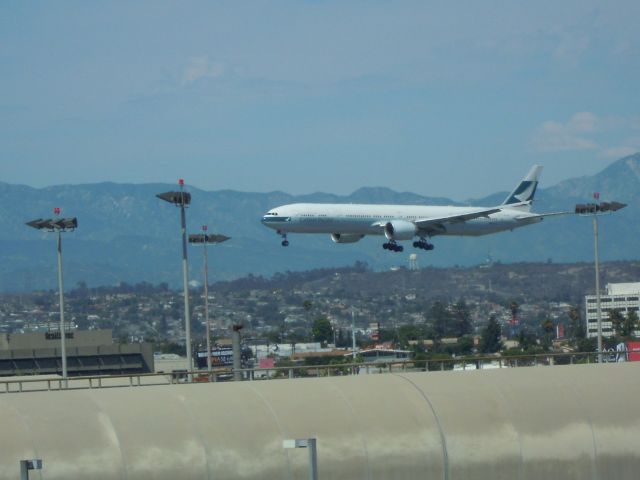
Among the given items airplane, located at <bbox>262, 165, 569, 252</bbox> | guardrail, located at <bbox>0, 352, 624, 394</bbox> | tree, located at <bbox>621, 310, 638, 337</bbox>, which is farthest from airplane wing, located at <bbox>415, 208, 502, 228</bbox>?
tree, located at <bbox>621, 310, 638, 337</bbox>

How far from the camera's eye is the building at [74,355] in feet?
404

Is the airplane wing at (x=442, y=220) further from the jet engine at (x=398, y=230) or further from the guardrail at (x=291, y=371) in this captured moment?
the guardrail at (x=291, y=371)

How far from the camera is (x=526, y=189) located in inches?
5241

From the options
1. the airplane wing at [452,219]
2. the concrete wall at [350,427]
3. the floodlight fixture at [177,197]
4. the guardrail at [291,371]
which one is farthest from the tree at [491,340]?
the concrete wall at [350,427]

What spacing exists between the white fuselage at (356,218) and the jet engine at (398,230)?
0.96m

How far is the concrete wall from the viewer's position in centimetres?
3319

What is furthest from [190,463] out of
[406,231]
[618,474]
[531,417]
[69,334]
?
[69,334]

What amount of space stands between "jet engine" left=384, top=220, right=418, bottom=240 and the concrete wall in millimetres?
62168

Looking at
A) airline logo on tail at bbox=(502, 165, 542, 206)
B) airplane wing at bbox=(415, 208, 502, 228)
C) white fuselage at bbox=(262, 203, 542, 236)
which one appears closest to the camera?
white fuselage at bbox=(262, 203, 542, 236)

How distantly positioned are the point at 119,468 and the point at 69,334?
99.5 meters

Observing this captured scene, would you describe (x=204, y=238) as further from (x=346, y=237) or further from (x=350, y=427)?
(x=350, y=427)

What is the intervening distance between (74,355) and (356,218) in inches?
1381

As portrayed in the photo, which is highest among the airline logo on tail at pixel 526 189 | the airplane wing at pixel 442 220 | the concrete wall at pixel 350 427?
the airline logo on tail at pixel 526 189

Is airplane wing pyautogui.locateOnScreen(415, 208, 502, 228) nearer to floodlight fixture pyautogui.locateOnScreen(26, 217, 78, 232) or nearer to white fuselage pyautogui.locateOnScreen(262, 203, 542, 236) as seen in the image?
white fuselage pyautogui.locateOnScreen(262, 203, 542, 236)
